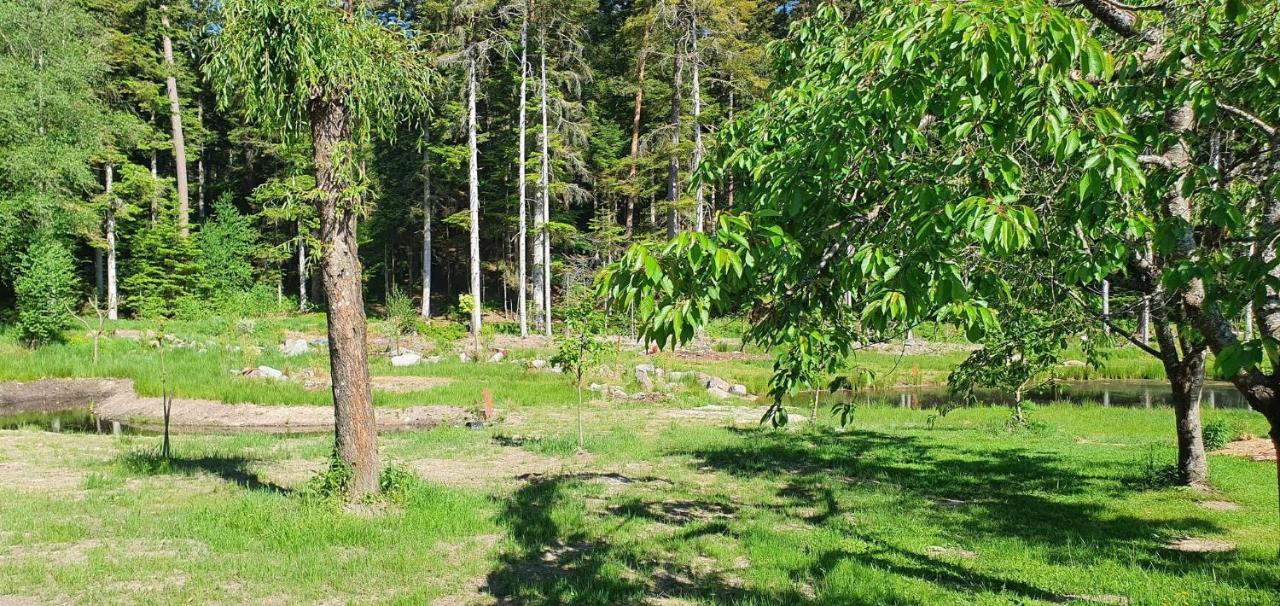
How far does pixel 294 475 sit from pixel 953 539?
25.5 ft

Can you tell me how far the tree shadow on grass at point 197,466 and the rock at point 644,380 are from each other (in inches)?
473

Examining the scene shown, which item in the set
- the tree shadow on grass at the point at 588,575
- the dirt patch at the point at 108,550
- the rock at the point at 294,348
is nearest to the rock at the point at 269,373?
the rock at the point at 294,348

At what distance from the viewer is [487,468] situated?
9.96 metres

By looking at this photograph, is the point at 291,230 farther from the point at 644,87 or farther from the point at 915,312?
the point at 915,312

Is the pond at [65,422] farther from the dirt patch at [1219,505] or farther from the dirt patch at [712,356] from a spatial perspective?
the dirt patch at [1219,505]

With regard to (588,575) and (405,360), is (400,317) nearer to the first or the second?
(405,360)

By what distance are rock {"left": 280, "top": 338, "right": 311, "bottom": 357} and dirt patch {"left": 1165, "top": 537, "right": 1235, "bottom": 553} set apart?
23.5 m

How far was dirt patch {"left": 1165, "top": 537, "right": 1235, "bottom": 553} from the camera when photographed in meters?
6.38

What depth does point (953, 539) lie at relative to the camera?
677 cm

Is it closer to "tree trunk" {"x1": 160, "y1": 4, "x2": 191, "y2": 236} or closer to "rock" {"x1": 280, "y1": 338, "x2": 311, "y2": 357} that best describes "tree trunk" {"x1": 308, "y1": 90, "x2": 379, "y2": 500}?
"rock" {"x1": 280, "y1": 338, "x2": 311, "y2": 357}

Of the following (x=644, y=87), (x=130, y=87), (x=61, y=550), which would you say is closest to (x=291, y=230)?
(x=130, y=87)

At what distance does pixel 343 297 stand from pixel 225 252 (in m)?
32.2

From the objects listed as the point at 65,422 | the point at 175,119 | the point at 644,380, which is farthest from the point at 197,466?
the point at 175,119

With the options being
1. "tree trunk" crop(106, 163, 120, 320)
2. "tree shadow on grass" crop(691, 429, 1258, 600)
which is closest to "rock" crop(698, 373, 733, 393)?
"tree shadow on grass" crop(691, 429, 1258, 600)
